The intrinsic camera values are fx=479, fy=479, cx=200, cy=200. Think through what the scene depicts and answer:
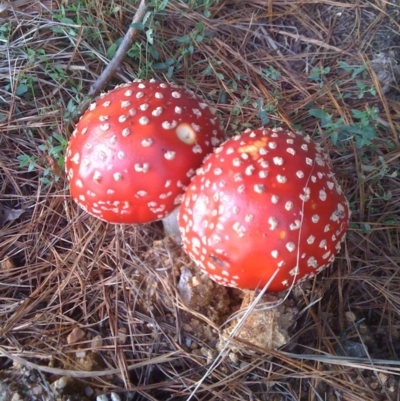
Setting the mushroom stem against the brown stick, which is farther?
the brown stick

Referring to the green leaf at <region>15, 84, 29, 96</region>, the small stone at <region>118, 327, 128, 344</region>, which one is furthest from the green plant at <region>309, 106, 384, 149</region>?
the green leaf at <region>15, 84, 29, 96</region>

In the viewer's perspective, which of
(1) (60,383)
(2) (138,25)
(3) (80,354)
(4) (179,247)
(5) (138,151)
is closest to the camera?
(5) (138,151)

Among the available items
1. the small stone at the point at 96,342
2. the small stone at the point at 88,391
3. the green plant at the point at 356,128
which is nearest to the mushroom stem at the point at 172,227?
the small stone at the point at 96,342

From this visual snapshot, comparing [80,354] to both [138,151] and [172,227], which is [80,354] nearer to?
[172,227]

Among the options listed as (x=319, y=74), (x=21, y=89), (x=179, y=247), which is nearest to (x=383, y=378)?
(x=179, y=247)

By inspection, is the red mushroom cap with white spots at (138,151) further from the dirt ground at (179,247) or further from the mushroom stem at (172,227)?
the dirt ground at (179,247)

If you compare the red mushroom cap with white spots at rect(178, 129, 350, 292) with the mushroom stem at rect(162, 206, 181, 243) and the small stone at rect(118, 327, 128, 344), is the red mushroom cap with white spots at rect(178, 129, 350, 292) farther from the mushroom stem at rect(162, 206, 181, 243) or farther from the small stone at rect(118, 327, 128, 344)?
the small stone at rect(118, 327, 128, 344)
